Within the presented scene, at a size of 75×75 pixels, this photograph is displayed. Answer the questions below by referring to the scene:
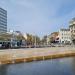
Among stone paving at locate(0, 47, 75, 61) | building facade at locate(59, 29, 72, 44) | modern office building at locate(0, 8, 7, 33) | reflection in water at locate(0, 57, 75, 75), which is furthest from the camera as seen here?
modern office building at locate(0, 8, 7, 33)

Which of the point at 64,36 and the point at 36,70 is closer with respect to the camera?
the point at 36,70

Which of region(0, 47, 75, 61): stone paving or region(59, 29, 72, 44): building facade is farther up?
region(59, 29, 72, 44): building facade

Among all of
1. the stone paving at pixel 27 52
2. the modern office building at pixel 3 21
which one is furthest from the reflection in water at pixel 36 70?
the modern office building at pixel 3 21

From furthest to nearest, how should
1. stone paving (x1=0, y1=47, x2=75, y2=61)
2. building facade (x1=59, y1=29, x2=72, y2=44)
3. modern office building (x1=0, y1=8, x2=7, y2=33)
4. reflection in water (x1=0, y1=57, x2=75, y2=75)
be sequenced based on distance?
modern office building (x1=0, y1=8, x2=7, y2=33) → building facade (x1=59, y1=29, x2=72, y2=44) → stone paving (x1=0, y1=47, x2=75, y2=61) → reflection in water (x1=0, y1=57, x2=75, y2=75)

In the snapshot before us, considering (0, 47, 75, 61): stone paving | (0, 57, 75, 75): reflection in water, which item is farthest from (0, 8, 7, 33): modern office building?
(0, 57, 75, 75): reflection in water

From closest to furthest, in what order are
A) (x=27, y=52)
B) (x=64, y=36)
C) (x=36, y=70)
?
1. (x=36, y=70)
2. (x=27, y=52)
3. (x=64, y=36)

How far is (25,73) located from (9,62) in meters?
17.3

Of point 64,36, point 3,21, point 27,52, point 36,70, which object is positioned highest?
point 3,21

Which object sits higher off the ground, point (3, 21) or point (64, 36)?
point (3, 21)

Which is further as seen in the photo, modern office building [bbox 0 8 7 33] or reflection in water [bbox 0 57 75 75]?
modern office building [bbox 0 8 7 33]

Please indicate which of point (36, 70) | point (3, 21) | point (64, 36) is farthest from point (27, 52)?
point (3, 21)

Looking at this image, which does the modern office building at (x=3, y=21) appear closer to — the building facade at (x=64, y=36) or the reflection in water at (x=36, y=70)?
the building facade at (x=64, y=36)

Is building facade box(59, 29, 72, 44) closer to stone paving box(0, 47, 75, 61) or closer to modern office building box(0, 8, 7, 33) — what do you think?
modern office building box(0, 8, 7, 33)

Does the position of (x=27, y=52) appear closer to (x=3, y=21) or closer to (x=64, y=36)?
(x=64, y=36)
